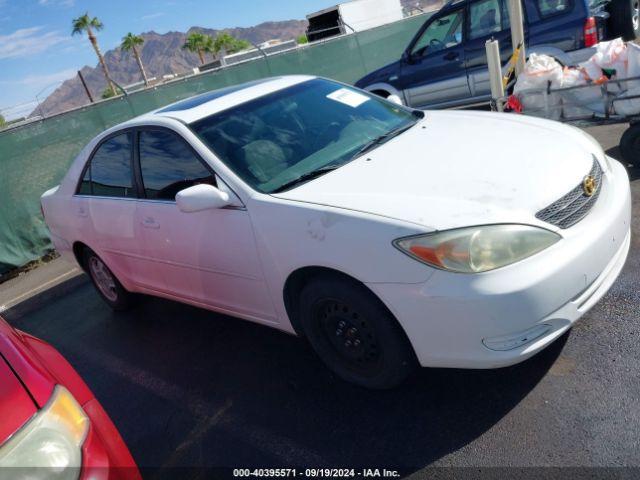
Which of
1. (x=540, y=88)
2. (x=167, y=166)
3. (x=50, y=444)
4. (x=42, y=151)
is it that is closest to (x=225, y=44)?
(x=42, y=151)

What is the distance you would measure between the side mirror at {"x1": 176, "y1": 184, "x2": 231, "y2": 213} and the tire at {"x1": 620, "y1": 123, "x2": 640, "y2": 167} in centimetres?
369

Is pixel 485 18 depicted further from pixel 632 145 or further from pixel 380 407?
pixel 380 407

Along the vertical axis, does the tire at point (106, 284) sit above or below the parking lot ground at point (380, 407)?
above

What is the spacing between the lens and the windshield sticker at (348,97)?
3.87m

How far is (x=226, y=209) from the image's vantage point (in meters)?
3.14

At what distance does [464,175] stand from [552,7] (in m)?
6.06

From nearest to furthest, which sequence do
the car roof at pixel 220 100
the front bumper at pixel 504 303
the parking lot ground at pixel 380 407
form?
the front bumper at pixel 504 303, the parking lot ground at pixel 380 407, the car roof at pixel 220 100

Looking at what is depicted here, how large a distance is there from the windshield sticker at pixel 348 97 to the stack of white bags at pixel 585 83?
6.94 feet

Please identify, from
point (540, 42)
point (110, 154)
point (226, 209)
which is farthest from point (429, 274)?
point (540, 42)

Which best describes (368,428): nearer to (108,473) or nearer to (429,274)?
(429,274)

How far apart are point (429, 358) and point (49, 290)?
17.5 feet

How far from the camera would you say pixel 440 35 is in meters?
8.76

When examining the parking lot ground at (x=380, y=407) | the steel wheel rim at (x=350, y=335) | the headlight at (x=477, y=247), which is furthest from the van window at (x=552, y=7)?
the steel wheel rim at (x=350, y=335)

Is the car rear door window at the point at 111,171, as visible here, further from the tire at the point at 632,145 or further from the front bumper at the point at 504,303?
the tire at the point at 632,145
